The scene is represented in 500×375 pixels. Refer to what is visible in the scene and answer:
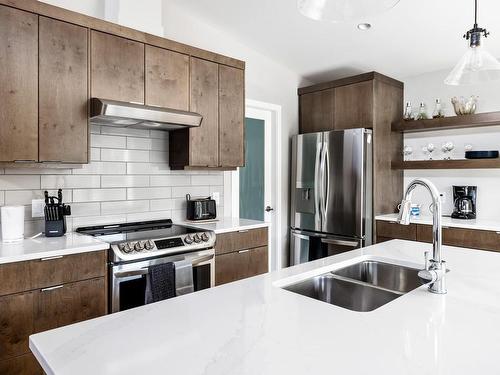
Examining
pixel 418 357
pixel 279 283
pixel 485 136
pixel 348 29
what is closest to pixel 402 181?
pixel 485 136

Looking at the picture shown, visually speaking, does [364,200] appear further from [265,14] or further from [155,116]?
[155,116]

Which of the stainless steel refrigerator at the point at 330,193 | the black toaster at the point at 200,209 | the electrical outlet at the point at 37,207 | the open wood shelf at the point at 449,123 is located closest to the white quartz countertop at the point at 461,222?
the stainless steel refrigerator at the point at 330,193

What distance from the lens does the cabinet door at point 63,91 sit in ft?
7.73

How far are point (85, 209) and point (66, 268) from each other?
0.79m

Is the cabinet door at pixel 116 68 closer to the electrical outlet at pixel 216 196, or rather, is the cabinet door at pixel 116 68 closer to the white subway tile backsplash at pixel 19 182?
the white subway tile backsplash at pixel 19 182

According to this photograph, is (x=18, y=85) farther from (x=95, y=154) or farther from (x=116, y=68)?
(x=95, y=154)

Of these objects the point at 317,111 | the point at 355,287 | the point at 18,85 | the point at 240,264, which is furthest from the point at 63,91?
the point at 317,111

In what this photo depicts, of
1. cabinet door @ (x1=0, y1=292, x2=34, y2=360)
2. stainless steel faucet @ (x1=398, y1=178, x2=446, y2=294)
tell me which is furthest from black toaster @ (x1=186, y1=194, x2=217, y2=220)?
stainless steel faucet @ (x1=398, y1=178, x2=446, y2=294)

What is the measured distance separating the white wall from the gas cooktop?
2.70 metres

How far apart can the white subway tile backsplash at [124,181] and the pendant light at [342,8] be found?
2.18 metres

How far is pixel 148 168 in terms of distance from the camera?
126 inches

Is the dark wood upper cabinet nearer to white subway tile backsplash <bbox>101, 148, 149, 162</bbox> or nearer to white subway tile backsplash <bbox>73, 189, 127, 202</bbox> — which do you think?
white subway tile backsplash <bbox>101, 148, 149, 162</bbox>

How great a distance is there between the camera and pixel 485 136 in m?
3.71

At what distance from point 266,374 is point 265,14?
10.6 ft
